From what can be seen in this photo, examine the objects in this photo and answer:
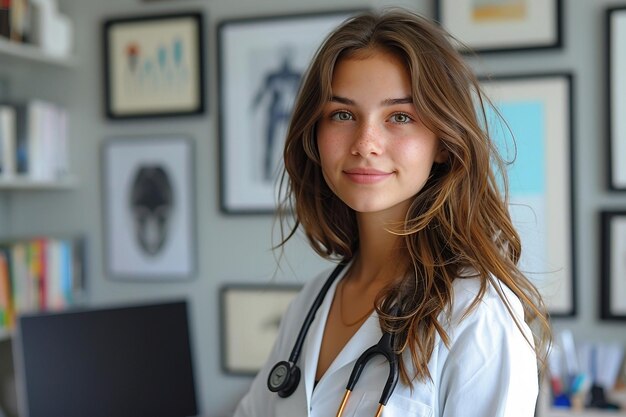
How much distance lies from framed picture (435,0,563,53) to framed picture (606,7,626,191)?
15cm

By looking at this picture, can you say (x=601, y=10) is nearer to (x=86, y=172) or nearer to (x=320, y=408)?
(x=320, y=408)

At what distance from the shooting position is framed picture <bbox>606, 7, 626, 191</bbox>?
7.21ft

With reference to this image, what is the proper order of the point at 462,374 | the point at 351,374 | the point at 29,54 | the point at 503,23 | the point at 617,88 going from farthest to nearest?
the point at 29,54, the point at 503,23, the point at 617,88, the point at 351,374, the point at 462,374

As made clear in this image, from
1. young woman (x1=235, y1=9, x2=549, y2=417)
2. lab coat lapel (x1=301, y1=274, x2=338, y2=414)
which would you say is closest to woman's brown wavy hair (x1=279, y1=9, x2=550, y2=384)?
young woman (x1=235, y1=9, x2=549, y2=417)

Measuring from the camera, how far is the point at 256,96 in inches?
101

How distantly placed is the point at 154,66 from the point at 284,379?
179 cm

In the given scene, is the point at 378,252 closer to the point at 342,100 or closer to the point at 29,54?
the point at 342,100

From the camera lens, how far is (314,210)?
131 cm

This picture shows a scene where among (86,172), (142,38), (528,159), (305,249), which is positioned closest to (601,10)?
(528,159)

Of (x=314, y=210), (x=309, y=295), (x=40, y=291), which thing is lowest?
(x=40, y=291)

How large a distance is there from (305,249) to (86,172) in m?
0.97

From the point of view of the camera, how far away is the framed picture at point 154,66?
2.62 metres

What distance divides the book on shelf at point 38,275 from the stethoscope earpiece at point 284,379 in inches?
63.3

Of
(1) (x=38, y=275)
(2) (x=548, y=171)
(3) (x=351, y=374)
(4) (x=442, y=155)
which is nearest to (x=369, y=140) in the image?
(4) (x=442, y=155)
